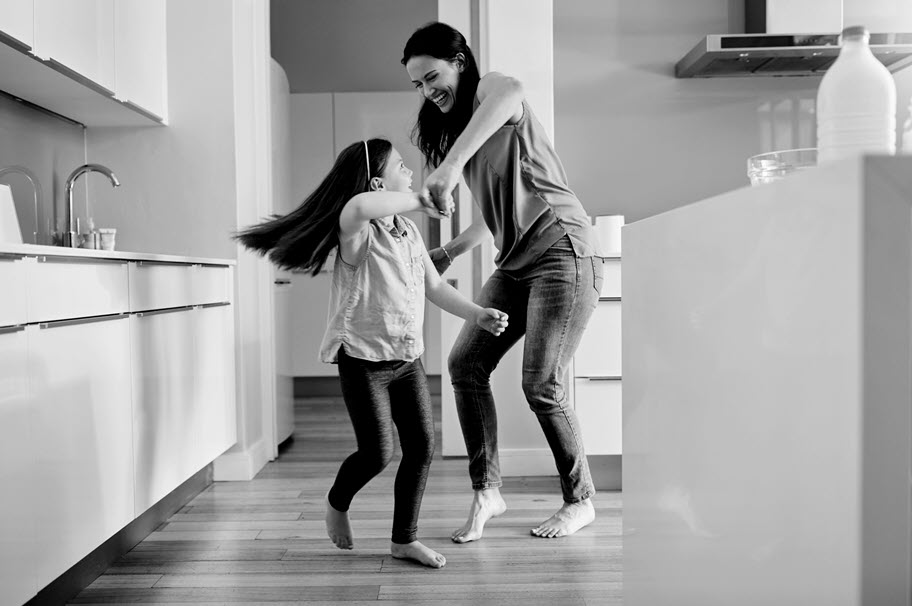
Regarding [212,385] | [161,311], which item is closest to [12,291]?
[161,311]

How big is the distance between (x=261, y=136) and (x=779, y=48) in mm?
2068

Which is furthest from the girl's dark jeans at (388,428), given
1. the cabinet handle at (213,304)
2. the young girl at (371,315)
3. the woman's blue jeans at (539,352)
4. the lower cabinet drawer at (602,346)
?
the lower cabinet drawer at (602,346)

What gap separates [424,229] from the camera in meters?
5.41

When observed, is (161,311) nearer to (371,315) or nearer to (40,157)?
(371,315)

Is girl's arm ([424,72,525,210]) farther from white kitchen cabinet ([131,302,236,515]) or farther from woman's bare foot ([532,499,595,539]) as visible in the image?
woman's bare foot ([532,499,595,539])

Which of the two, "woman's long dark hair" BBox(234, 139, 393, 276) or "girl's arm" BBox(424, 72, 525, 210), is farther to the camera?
"woman's long dark hair" BBox(234, 139, 393, 276)

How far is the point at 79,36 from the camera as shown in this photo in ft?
7.86

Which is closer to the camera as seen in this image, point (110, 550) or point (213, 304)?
point (110, 550)

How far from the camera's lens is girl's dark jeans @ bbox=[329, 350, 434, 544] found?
2045 mm

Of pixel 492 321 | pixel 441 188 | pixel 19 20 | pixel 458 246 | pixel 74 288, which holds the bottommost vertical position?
pixel 492 321

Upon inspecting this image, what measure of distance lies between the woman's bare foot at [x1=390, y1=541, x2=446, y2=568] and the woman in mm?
198

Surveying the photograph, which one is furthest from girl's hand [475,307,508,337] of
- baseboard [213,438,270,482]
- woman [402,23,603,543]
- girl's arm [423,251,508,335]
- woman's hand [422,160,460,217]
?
baseboard [213,438,270,482]

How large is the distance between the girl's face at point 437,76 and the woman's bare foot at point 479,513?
109 centimetres

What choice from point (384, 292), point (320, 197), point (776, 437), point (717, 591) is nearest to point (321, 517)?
point (384, 292)
